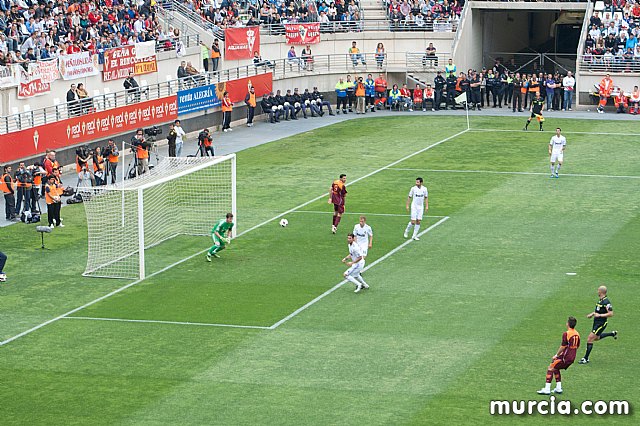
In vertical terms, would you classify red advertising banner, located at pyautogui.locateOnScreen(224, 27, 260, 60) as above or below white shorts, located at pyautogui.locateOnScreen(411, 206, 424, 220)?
above

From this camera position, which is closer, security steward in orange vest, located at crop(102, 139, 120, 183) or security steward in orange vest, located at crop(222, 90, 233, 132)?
security steward in orange vest, located at crop(102, 139, 120, 183)

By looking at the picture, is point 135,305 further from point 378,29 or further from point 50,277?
point 378,29

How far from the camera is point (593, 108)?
59.5 metres

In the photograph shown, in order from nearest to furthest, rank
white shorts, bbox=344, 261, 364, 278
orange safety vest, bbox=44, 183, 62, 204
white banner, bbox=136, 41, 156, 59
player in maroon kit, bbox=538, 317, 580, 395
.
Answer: player in maroon kit, bbox=538, 317, 580, 395
white shorts, bbox=344, 261, 364, 278
orange safety vest, bbox=44, 183, 62, 204
white banner, bbox=136, 41, 156, 59

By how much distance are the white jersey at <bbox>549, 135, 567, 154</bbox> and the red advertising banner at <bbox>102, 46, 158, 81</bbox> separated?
18.0 m

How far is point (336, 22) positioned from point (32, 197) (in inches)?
1221

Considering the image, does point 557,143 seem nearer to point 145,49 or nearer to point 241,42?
point 145,49

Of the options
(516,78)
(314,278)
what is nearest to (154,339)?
(314,278)

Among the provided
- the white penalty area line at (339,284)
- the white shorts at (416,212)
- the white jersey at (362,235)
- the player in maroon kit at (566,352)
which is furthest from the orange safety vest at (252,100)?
the player in maroon kit at (566,352)

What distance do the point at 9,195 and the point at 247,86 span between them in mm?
20925

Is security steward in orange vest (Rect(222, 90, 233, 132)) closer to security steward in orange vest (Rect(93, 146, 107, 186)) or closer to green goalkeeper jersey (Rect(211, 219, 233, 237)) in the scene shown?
security steward in orange vest (Rect(93, 146, 107, 186))

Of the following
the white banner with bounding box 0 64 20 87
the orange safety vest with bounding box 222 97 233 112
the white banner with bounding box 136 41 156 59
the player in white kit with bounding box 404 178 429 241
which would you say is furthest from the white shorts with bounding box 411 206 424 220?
the orange safety vest with bounding box 222 97 233 112

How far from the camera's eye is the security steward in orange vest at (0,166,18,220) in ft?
118

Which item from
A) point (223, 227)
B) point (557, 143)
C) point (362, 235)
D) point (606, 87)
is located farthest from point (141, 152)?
point (606, 87)
